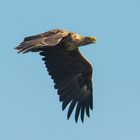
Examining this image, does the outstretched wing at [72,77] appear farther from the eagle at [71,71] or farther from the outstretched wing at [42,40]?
the outstretched wing at [42,40]

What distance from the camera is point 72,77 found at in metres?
33.1

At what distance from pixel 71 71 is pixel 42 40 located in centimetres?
434

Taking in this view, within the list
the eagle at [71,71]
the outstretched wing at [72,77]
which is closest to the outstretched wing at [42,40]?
the eagle at [71,71]

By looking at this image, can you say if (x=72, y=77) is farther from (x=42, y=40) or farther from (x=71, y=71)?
(x=42, y=40)

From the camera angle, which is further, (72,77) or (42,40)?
(72,77)

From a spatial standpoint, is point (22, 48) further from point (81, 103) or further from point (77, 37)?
point (81, 103)

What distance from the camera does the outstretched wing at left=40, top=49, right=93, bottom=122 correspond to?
32.2m

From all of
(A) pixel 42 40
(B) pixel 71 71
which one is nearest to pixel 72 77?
(B) pixel 71 71

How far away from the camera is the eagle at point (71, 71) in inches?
1217

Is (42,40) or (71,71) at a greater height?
(71,71)

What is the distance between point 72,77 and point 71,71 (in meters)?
0.21

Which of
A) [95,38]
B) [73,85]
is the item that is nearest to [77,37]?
[95,38]

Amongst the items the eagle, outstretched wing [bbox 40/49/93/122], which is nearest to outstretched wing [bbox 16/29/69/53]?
the eagle

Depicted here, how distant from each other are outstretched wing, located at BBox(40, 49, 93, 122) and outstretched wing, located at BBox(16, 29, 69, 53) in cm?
161
